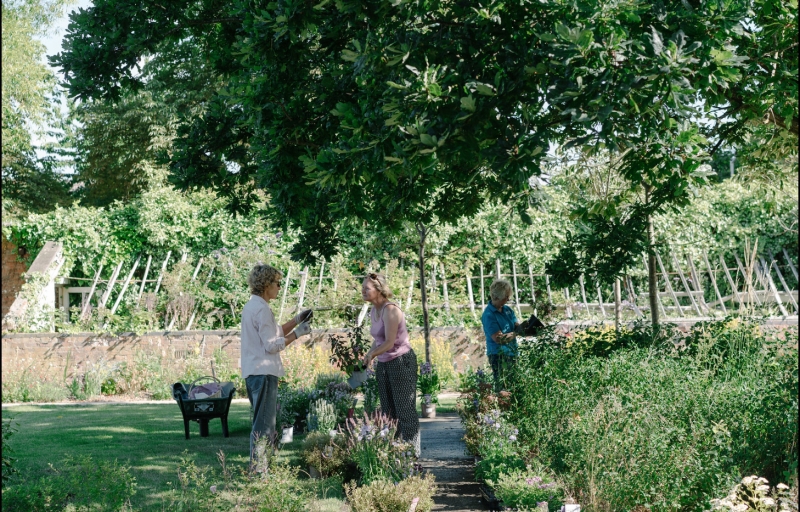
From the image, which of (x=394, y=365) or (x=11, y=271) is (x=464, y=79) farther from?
(x=11, y=271)

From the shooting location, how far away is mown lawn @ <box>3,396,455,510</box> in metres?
5.43

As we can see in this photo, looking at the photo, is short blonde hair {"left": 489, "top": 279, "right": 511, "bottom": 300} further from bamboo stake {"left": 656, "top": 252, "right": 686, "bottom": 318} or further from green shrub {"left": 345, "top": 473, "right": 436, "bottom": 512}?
bamboo stake {"left": 656, "top": 252, "right": 686, "bottom": 318}

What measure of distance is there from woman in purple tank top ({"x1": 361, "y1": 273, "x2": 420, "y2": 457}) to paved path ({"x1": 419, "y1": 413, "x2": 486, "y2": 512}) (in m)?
0.38

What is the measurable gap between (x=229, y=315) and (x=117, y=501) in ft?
31.0

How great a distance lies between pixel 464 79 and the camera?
3.86 meters

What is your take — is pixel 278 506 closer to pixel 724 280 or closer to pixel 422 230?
pixel 422 230

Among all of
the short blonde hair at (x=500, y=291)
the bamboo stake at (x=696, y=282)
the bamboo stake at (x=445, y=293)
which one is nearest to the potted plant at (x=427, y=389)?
A: the short blonde hair at (x=500, y=291)

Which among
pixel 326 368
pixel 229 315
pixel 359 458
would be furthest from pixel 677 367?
pixel 229 315

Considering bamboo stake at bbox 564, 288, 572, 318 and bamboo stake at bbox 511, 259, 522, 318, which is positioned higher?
bamboo stake at bbox 511, 259, 522, 318

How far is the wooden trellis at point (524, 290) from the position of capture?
13062 mm

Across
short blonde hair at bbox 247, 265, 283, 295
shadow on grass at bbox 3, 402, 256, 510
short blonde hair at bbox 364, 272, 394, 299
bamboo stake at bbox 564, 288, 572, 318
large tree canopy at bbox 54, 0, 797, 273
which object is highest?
large tree canopy at bbox 54, 0, 797, 273

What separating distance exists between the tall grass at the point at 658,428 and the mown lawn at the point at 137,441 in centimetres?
152

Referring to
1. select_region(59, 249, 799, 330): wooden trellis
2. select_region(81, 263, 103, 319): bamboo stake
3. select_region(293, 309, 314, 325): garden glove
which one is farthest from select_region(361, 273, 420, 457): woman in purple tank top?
select_region(81, 263, 103, 319): bamboo stake

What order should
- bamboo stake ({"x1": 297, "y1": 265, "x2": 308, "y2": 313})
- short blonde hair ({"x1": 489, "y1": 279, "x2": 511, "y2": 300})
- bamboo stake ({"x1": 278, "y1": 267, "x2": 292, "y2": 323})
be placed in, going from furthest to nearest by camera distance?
bamboo stake ({"x1": 297, "y1": 265, "x2": 308, "y2": 313}) < bamboo stake ({"x1": 278, "y1": 267, "x2": 292, "y2": 323}) < short blonde hair ({"x1": 489, "y1": 279, "x2": 511, "y2": 300})
